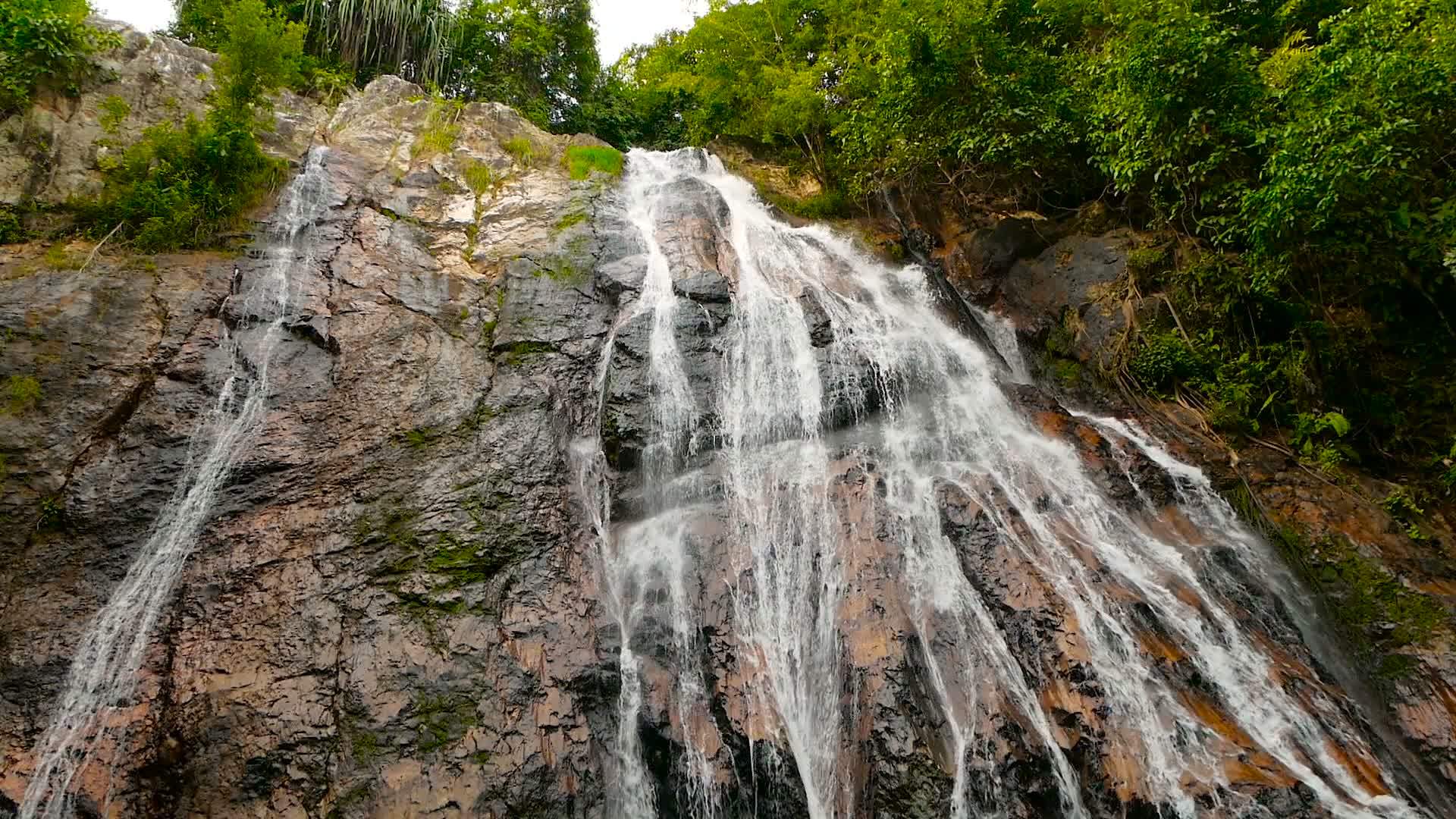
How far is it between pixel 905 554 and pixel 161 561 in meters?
6.15

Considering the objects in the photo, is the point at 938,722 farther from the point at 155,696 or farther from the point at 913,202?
the point at 913,202

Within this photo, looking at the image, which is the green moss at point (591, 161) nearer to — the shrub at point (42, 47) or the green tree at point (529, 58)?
the green tree at point (529, 58)

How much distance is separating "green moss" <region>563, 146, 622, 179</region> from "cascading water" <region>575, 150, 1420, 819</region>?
3329mm

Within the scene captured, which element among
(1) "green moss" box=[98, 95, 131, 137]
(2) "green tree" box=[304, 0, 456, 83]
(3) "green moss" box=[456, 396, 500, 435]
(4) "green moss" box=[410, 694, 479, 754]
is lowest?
(4) "green moss" box=[410, 694, 479, 754]

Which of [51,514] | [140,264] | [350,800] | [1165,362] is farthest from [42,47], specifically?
[1165,362]

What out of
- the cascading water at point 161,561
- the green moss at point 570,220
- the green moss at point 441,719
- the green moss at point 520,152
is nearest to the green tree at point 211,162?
the cascading water at point 161,561

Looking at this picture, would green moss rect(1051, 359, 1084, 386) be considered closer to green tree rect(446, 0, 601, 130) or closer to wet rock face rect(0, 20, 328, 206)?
wet rock face rect(0, 20, 328, 206)

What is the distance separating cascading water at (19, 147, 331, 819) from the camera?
4273mm

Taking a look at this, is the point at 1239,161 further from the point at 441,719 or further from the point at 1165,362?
the point at 441,719

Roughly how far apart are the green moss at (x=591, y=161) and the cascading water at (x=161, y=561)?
472 centimetres

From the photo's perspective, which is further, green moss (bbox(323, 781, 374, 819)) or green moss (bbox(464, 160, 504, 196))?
green moss (bbox(464, 160, 504, 196))

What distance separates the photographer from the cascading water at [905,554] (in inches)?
183

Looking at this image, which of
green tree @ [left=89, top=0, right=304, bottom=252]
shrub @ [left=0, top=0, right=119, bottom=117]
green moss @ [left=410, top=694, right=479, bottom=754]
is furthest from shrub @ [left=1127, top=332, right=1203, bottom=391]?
shrub @ [left=0, top=0, right=119, bottom=117]

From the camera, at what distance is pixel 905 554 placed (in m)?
5.84
